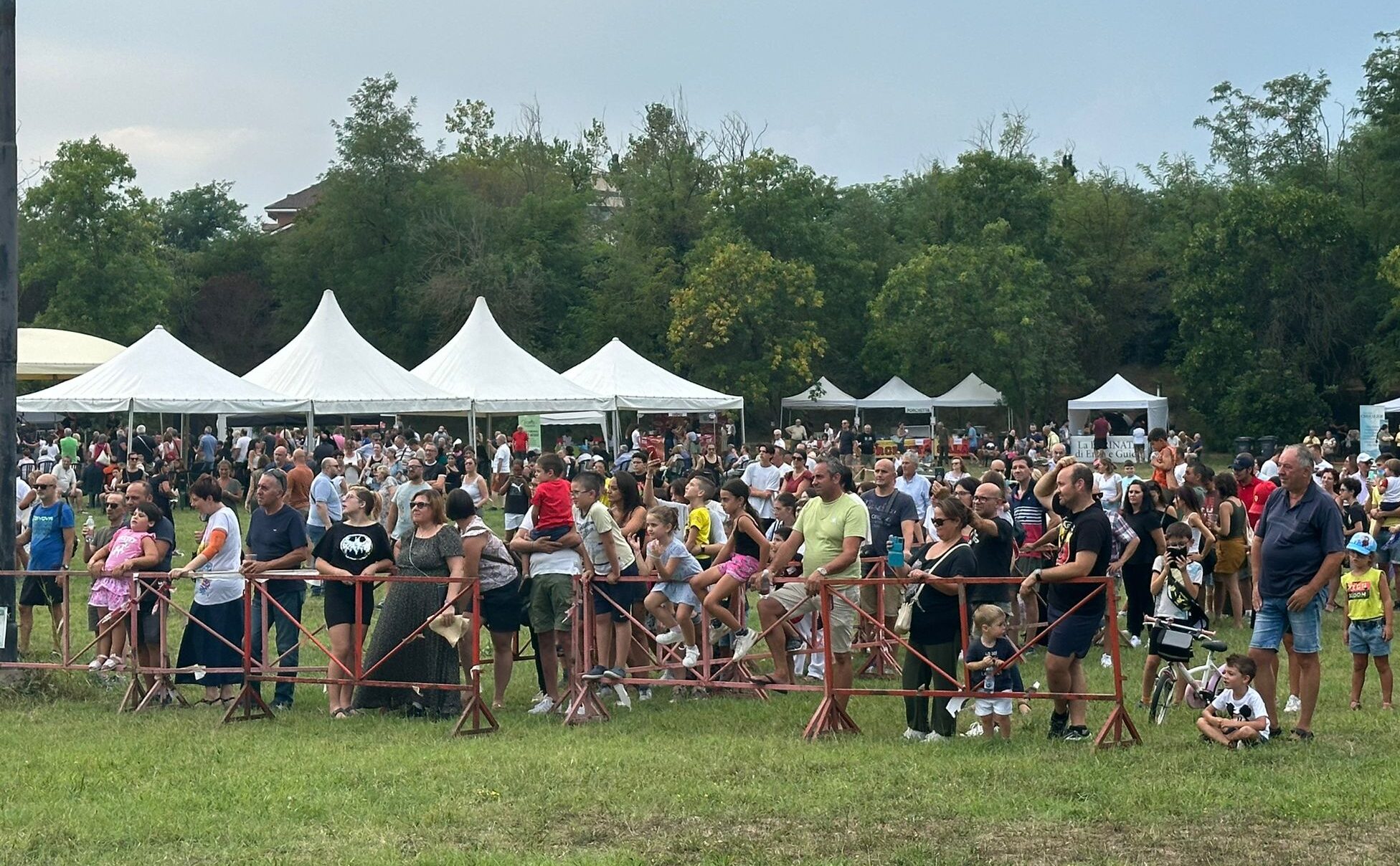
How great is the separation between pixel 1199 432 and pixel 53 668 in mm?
49724

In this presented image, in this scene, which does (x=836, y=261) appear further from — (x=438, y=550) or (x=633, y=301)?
(x=438, y=550)

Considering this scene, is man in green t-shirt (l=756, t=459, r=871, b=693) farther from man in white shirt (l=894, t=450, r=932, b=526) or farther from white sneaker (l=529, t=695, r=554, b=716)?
man in white shirt (l=894, t=450, r=932, b=526)

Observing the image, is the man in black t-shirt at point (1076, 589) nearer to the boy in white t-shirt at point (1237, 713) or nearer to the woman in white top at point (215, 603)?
the boy in white t-shirt at point (1237, 713)

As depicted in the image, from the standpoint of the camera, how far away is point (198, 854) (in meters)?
6.49

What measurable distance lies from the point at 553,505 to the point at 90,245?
57890 mm

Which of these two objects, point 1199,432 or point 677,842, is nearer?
point 677,842

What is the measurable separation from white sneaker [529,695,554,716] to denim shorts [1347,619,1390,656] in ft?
17.6

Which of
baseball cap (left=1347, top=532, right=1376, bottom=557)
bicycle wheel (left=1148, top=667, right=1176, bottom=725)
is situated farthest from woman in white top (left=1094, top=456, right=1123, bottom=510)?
bicycle wheel (left=1148, top=667, right=1176, bottom=725)

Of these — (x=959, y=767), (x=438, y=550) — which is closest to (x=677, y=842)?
(x=959, y=767)

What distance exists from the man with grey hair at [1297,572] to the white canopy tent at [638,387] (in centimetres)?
2835

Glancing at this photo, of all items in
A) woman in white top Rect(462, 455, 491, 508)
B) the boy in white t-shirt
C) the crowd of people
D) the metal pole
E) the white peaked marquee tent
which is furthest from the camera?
the white peaked marquee tent

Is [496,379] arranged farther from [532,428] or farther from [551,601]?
[551,601]

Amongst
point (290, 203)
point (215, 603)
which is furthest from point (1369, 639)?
point (290, 203)

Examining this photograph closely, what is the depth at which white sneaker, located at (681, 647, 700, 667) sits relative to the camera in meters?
10.6
